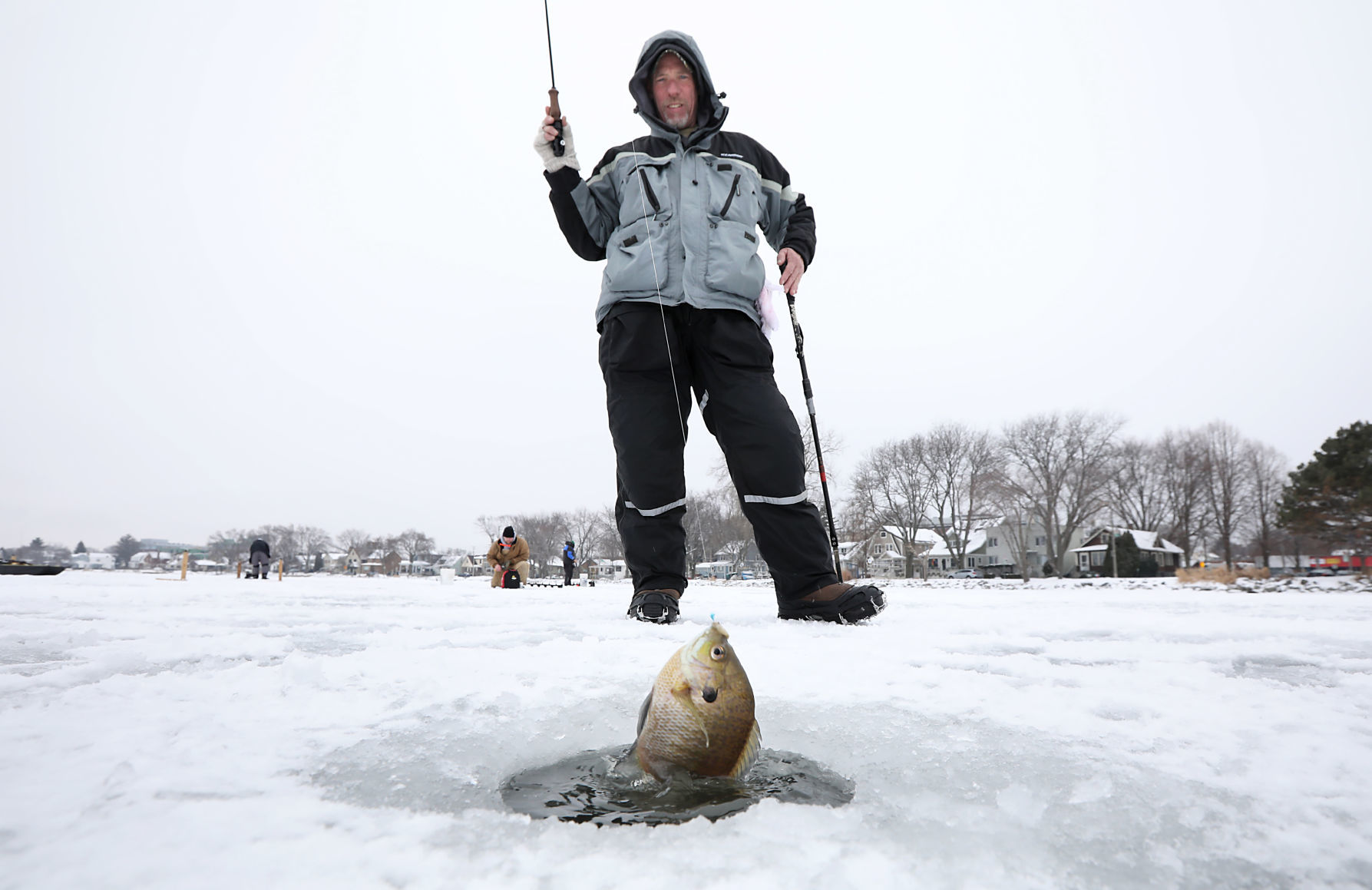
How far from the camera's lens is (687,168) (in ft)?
11.5

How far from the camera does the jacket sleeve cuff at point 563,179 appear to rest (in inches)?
137

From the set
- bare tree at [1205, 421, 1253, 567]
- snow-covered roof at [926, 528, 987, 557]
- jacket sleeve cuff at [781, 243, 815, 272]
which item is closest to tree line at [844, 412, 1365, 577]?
bare tree at [1205, 421, 1253, 567]

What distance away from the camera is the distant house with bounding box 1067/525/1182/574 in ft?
135

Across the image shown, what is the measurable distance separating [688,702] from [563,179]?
3103mm

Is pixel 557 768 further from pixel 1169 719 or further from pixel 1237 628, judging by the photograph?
pixel 1237 628

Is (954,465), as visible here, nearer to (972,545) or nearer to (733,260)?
(972,545)

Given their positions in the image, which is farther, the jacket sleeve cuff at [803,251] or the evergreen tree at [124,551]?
the evergreen tree at [124,551]

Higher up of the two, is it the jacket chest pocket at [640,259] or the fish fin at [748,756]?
the jacket chest pocket at [640,259]

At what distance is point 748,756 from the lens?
103 centimetres

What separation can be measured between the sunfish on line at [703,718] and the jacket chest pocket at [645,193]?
2.78 metres

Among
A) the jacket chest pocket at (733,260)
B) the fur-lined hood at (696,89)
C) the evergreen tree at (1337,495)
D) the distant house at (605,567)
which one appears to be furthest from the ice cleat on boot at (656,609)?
the distant house at (605,567)

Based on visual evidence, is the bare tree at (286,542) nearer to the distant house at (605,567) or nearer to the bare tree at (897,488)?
the distant house at (605,567)

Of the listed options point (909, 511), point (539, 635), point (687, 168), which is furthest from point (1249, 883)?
point (909, 511)

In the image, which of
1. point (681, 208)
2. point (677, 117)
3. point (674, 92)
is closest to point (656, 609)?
point (681, 208)
